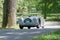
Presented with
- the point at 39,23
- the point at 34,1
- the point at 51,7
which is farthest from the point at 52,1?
the point at 39,23

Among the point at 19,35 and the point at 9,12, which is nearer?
the point at 19,35

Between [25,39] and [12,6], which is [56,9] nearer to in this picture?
[12,6]

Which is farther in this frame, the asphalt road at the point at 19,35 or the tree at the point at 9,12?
the tree at the point at 9,12

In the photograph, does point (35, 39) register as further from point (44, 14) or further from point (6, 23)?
point (44, 14)

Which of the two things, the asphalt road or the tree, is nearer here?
the asphalt road

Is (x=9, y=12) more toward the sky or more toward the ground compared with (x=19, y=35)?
more toward the sky

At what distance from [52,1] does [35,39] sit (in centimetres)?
3626

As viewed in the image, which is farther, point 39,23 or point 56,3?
point 56,3

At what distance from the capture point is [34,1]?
5250 cm

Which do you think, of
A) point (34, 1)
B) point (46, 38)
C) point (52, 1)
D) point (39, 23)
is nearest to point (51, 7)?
point (52, 1)

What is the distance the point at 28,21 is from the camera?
18406 millimetres

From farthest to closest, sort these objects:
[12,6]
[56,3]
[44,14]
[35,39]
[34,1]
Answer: [34,1] < [44,14] < [56,3] < [12,6] < [35,39]

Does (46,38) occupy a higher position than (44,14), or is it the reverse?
(46,38)

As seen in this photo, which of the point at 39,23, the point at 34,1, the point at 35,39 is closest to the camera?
the point at 35,39
